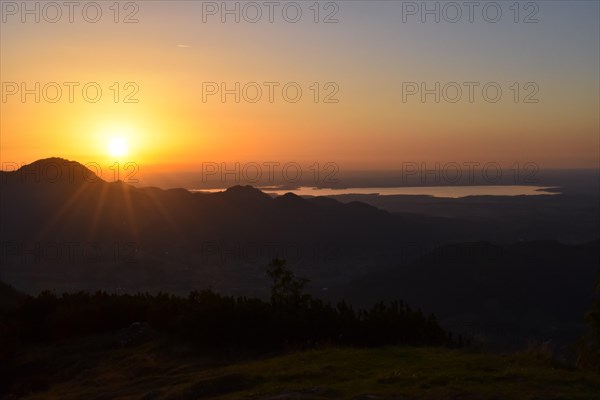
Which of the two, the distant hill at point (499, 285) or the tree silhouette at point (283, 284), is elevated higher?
the tree silhouette at point (283, 284)

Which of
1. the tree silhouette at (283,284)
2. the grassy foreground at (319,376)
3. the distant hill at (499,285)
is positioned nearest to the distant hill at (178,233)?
the distant hill at (499,285)

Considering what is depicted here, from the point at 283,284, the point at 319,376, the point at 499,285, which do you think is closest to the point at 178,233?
the point at 499,285

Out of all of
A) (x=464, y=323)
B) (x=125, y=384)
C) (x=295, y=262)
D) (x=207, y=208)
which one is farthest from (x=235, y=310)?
(x=207, y=208)

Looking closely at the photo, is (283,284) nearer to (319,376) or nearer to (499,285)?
(319,376)

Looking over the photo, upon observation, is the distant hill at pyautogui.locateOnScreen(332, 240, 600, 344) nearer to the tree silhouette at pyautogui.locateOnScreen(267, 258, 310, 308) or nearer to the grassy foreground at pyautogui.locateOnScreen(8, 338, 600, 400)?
the tree silhouette at pyautogui.locateOnScreen(267, 258, 310, 308)

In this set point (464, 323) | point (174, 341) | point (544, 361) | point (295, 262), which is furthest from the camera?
point (295, 262)

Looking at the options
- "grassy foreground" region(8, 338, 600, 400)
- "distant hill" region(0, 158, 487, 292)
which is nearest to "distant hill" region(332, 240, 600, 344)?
"distant hill" region(0, 158, 487, 292)

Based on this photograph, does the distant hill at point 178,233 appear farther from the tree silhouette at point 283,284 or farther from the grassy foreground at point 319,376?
the grassy foreground at point 319,376

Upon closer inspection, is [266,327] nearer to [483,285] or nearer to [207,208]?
[483,285]
